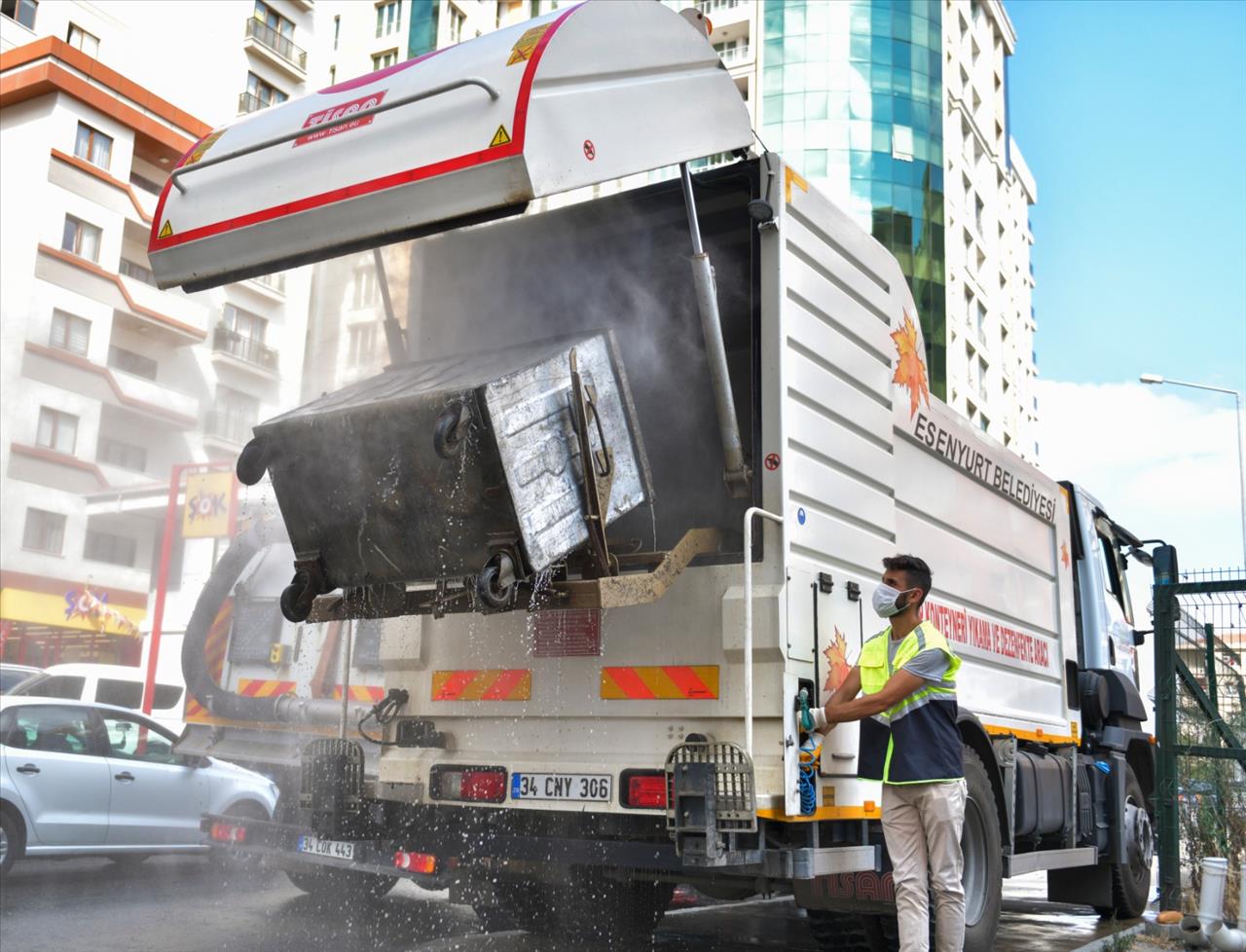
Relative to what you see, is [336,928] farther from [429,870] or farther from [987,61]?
[987,61]

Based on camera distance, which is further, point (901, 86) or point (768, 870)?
point (901, 86)

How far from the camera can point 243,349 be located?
20.5 feet

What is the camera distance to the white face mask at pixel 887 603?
4.44m

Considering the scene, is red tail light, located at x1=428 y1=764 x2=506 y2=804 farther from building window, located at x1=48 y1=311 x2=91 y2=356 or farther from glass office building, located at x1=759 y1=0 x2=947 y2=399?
glass office building, located at x1=759 y1=0 x2=947 y2=399

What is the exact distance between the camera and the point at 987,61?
4800 centimetres

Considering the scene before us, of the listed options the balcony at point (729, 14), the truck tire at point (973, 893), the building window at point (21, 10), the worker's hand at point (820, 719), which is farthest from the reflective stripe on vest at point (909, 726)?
the balcony at point (729, 14)

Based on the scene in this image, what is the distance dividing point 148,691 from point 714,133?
8033mm

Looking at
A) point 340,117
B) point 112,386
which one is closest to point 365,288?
point 340,117

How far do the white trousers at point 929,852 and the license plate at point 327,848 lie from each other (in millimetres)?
→ 2285

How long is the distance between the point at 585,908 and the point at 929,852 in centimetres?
190

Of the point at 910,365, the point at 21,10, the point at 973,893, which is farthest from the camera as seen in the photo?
the point at 21,10

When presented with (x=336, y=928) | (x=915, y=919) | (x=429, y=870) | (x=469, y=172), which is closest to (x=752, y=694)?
(x=915, y=919)

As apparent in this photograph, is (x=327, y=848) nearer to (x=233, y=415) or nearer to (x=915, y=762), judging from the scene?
(x=233, y=415)

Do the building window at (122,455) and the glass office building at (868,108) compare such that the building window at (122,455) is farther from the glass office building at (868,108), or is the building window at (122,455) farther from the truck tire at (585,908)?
the glass office building at (868,108)
